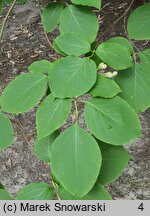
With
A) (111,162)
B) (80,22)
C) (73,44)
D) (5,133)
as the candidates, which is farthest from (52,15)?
(111,162)

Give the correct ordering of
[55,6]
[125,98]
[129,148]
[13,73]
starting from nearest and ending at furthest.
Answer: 1. [125,98]
2. [55,6]
3. [129,148]
4. [13,73]

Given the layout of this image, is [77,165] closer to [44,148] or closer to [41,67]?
[44,148]

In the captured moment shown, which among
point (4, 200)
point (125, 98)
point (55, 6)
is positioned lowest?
point (4, 200)

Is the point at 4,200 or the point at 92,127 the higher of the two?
the point at 92,127

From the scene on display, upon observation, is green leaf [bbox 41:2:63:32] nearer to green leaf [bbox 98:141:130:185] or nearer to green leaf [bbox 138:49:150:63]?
green leaf [bbox 138:49:150:63]

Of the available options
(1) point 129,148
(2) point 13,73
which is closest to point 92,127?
(1) point 129,148

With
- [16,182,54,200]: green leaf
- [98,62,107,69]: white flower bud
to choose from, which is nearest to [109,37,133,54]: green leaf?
[98,62,107,69]: white flower bud

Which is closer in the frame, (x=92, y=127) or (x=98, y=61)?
(x=92, y=127)

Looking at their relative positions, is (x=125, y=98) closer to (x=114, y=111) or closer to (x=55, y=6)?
(x=114, y=111)
